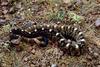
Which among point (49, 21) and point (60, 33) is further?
point (49, 21)

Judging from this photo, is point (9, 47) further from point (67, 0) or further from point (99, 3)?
point (99, 3)

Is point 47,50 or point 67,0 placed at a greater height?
point 67,0

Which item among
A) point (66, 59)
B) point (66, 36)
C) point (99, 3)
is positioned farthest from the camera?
point (99, 3)

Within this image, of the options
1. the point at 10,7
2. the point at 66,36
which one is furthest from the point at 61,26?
the point at 10,7
